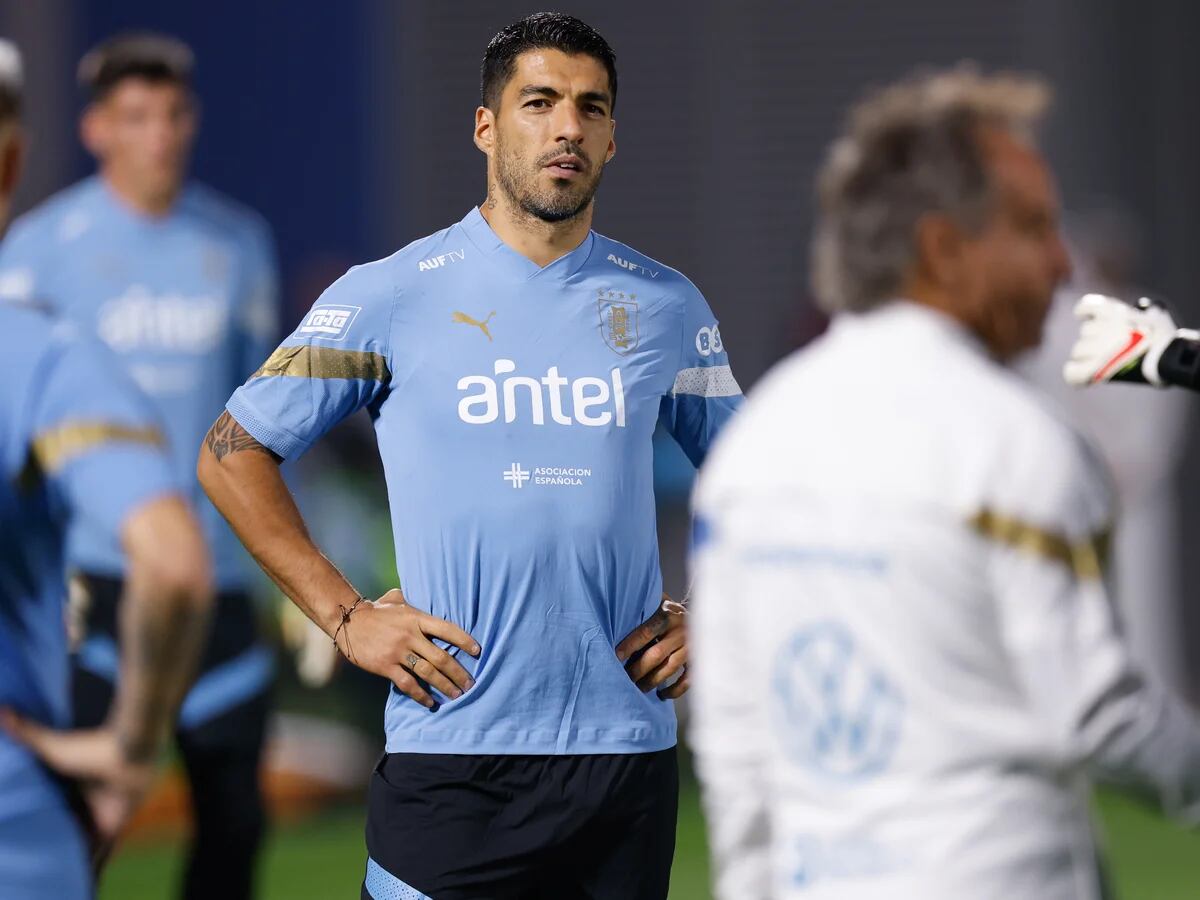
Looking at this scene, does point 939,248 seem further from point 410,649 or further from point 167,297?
point 167,297

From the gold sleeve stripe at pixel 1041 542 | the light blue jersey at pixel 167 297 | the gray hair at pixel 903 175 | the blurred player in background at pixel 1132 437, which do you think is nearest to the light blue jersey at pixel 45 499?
the gray hair at pixel 903 175

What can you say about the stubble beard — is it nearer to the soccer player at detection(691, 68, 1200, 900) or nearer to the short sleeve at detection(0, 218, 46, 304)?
the soccer player at detection(691, 68, 1200, 900)

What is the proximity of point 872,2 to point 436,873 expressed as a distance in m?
9.45

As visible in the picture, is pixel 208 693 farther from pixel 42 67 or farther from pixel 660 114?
pixel 660 114

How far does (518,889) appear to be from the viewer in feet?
12.0

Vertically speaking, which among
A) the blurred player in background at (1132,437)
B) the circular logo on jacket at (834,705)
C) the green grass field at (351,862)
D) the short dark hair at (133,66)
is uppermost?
the short dark hair at (133,66)

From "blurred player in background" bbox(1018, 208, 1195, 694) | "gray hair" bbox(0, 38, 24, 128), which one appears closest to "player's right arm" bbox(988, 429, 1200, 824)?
"gray hair" bbox(0, 38, 24, 128)

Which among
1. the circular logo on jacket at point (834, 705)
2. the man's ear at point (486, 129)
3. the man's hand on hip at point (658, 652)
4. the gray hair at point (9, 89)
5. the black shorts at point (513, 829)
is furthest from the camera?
the man's ear at point (486, 129)

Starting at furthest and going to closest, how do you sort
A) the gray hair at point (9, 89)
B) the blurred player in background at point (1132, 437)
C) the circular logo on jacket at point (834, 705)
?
the blurred player in background at point (1132, 437) → the gray hair at point (9, 89) → the circular logo on jacket at point (834, 705)

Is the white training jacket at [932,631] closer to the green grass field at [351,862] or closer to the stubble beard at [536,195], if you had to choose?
the stubble beard at [536,195]

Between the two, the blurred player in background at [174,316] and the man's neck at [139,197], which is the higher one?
the man's neck at [139,197]

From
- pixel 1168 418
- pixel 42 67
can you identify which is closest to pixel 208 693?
pixel 1168 418

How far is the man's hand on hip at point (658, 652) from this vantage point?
3.76 m

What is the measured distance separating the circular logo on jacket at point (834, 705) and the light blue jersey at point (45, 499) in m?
0.82
